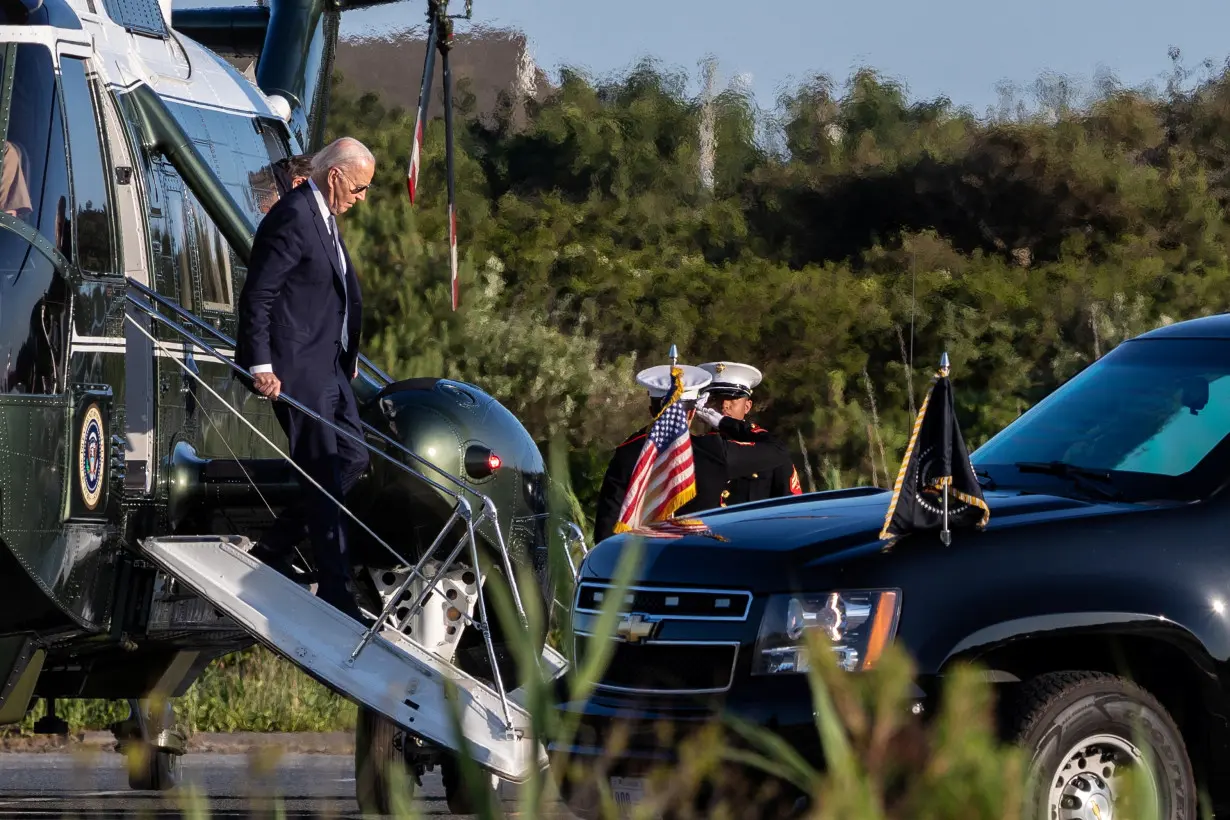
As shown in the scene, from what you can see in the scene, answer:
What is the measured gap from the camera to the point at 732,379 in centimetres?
1022

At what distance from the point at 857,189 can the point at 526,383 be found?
71.7 ft

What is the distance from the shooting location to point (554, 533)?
3.73 metres

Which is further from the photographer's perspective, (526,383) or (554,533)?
(526,383)

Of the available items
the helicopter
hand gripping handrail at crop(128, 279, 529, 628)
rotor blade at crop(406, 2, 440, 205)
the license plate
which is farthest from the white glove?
the license plate

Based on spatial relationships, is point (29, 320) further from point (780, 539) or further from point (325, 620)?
point (780, 539)

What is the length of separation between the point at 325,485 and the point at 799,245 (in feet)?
115

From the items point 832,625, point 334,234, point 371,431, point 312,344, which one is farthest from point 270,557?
point 832,625

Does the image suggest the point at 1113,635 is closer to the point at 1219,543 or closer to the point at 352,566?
the point at 1219,543

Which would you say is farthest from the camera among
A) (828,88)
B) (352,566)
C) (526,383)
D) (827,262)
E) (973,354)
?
A: (828,88)

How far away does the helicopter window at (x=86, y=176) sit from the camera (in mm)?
8039

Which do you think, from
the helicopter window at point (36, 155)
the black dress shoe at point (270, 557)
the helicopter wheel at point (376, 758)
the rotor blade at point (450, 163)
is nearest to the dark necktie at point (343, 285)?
the black dress shoe at point (270, 557)

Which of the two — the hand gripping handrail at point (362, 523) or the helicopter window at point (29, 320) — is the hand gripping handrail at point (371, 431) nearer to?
the hand gripping handrail at point (362, 523)

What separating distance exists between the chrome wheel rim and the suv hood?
2.07 feet

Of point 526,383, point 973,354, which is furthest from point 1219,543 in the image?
point 973,354
